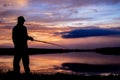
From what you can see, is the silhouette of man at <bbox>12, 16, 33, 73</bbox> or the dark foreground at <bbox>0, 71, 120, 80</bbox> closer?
the dark foreground at <bbox>0, 71, 120, 80</bbox>

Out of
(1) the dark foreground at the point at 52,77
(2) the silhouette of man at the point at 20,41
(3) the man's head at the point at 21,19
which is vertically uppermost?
(3) the man's head at the point at 21,19

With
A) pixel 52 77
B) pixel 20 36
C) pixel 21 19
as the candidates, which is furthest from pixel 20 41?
pixel 52 77

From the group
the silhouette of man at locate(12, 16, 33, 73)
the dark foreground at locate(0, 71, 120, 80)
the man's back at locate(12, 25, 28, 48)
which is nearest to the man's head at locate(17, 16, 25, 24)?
the silhouette of man at locate(12, 16, 33, 73)

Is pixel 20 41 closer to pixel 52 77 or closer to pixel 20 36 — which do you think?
pixel 20 36

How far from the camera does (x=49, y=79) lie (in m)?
15.6

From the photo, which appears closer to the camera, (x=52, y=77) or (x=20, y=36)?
(x=20, y=36)

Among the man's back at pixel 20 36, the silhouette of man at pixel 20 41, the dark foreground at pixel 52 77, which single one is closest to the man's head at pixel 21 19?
the silhouette of man at pixel 20 41

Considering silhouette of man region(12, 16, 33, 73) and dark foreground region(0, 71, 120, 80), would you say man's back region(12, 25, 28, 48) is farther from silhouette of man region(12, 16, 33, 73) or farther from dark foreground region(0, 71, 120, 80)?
dark foreground region(0, 71, 120, 80)

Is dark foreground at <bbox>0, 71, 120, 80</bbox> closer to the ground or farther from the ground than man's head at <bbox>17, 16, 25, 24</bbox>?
closer to the ground

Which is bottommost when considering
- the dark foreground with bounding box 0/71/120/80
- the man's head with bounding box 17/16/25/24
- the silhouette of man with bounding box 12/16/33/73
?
the dark foreground with bounding box 0/71/120/80

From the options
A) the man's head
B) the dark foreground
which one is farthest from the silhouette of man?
the dark foreground

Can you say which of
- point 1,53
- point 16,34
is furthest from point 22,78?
point 1,53

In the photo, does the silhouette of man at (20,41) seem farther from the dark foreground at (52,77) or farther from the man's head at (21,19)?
the dark foreground at (52,77)

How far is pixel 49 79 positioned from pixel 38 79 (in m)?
0.44
